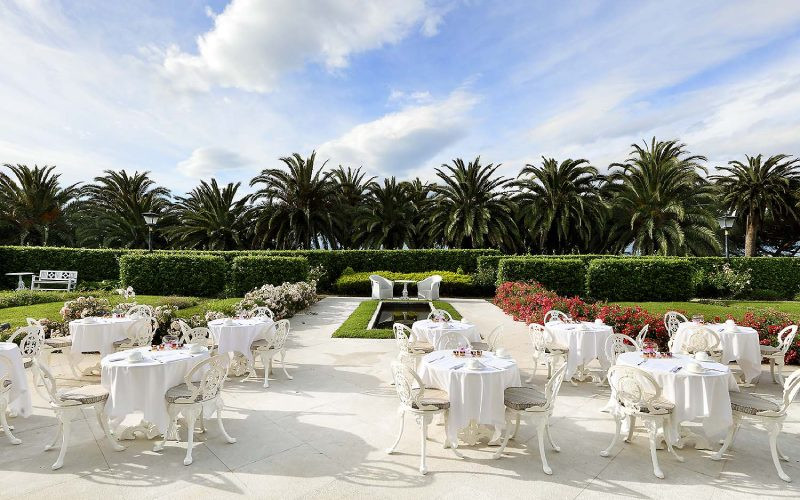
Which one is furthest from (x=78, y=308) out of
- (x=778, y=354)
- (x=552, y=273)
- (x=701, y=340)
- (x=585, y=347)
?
(x=552, y=273)

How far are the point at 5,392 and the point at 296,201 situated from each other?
23290 millimetres

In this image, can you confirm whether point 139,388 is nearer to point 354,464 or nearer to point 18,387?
point 18,387

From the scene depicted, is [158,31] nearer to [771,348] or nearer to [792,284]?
[771,348]

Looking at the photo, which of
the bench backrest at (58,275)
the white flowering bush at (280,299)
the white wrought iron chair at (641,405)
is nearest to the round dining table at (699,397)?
the white wrought iron chair at (641,405)

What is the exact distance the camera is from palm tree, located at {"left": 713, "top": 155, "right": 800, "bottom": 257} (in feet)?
84.1

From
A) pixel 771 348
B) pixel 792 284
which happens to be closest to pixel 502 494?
pixel 771 348

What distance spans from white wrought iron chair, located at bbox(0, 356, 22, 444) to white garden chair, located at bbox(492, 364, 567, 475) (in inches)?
205

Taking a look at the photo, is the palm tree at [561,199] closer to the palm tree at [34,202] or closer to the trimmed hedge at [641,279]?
the trimmed hedge at [641,279]

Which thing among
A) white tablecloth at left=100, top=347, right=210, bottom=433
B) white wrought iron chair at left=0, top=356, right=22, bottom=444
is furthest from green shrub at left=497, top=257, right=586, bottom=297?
white wrought iron chair at left=0, top=356, right=22, bottom=444

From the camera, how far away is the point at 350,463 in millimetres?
4281

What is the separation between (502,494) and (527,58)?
8414mm

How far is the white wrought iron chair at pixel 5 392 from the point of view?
4.76m

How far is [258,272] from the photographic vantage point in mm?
16453

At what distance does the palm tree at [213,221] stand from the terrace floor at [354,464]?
24.0 metres
